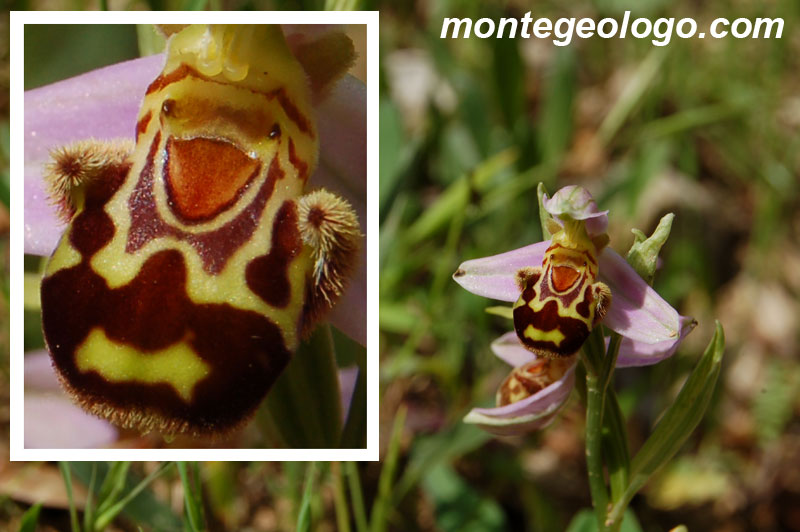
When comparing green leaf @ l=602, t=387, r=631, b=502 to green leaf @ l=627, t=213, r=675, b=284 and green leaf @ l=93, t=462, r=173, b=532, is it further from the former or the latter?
green leaf @ l=93, t=462, r=173, b=532

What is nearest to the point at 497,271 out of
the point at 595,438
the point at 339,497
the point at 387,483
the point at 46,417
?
the point at 595,438

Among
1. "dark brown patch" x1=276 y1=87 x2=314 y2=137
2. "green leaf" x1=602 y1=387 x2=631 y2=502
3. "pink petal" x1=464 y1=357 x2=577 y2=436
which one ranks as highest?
"dark brown patch" x1=276 y1=87 x2=314 y2=137

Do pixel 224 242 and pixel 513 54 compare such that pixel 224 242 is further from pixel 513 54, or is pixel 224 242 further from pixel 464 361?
pixel 513 54

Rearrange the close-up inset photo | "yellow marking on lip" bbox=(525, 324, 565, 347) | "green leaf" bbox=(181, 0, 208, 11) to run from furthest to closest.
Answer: "green leaf" bbox=(181, 0, 208, 11), the close-up inset photo, "yellow marking on lip" bbox=(525, 324, 565, 347)

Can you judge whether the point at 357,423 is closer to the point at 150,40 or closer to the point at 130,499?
the point at 130,499

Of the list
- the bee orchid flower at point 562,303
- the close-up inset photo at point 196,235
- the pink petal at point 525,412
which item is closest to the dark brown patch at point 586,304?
the bee orchid flower at point 562,303

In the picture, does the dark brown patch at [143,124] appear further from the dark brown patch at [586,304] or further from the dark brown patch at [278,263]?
the dark brown patch at [586,304]

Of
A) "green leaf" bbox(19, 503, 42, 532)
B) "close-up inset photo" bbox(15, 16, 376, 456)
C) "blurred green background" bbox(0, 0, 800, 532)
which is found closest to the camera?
"close-up inset photo" bbox(15, 16, 376, 456)

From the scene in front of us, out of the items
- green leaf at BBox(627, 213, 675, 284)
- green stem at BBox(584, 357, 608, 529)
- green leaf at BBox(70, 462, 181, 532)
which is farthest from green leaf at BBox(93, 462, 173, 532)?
green leaf at BBox(627, 213, 675, 284)
